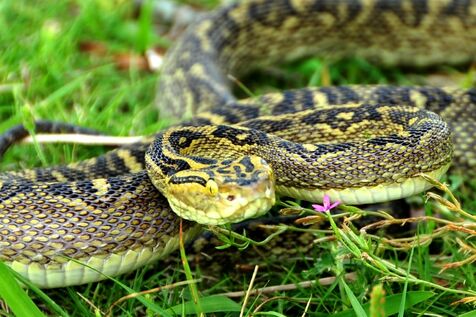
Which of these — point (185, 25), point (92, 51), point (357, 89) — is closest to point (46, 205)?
point (357, 89)

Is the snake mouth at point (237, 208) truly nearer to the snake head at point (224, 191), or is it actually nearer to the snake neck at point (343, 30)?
the snake head at point (224, 191)

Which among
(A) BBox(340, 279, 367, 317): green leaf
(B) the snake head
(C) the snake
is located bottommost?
(A) BBox(340, 279, 367, 317): green leaf

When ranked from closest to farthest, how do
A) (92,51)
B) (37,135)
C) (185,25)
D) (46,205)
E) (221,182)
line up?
1. (221,182)
2. (46,205)
3. (37,135)
4. (92,51)
5. (185,25)

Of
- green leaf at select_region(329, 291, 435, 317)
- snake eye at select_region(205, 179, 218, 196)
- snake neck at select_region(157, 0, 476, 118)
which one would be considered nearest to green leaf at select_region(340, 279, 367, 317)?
green leaf at select_region(329, 291, 435, 317)

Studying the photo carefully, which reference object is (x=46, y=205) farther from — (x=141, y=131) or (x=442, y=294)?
(x=442, y=294)

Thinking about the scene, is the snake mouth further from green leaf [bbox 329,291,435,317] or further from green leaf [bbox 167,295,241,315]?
green leaf [bbox 329,291,435,317]

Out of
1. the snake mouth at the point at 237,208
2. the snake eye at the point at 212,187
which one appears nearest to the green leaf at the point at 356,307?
the snake mouth at the point at 237,208
